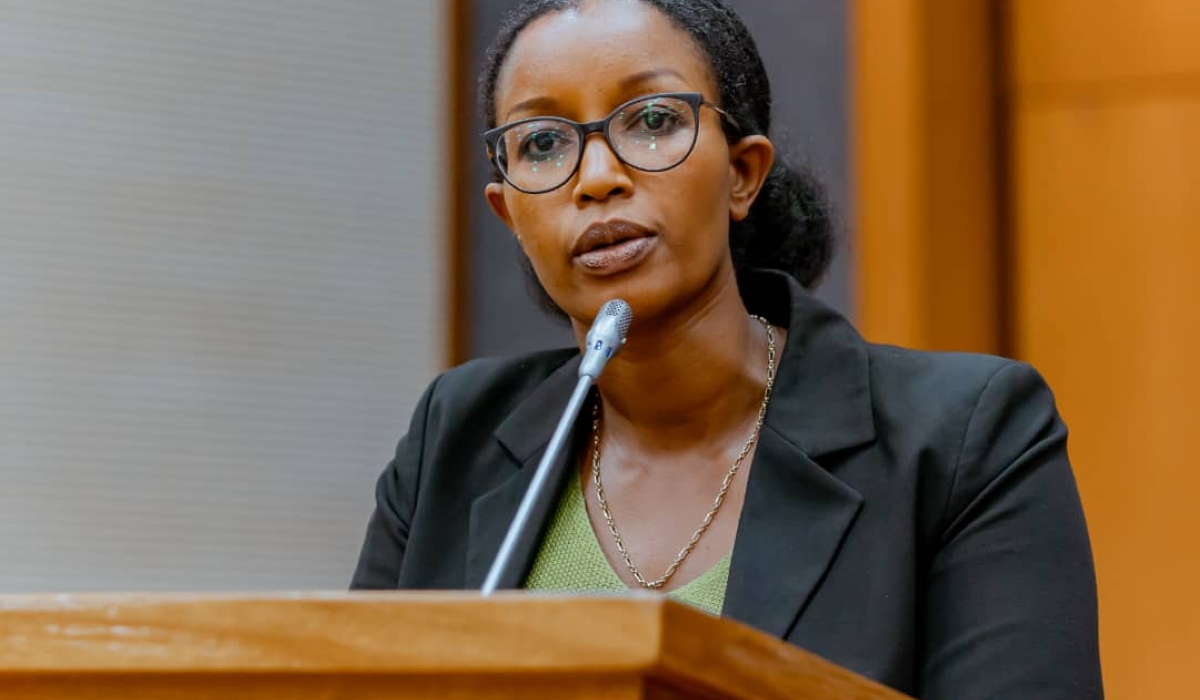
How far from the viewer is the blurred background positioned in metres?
2.84

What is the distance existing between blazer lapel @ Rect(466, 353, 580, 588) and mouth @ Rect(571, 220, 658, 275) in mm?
255

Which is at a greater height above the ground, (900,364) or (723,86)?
(723,86)

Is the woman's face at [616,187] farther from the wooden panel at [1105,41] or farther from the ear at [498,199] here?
the wooden panel at [1105,41]

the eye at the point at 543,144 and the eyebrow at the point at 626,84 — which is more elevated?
the eyebrow at the point at 626,84

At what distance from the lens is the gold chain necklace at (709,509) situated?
1.79 meters

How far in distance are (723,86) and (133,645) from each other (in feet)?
3.24

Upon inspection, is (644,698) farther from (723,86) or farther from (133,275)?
(133,275)

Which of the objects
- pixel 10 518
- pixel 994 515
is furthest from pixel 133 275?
Result: pixel 994 515

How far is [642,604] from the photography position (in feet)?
3.20

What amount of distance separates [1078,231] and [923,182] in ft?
0.83

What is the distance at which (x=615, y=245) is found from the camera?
5.71ft

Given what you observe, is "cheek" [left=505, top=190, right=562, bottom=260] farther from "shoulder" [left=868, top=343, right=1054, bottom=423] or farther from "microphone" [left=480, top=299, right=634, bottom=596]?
"shoulder" [left=868, top=343, right=1054, bottom=423]

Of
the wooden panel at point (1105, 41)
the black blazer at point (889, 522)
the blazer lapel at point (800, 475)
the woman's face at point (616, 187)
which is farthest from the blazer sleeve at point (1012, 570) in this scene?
the wooden panel at point (1105, 41)

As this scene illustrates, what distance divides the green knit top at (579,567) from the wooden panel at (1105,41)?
143 cm
